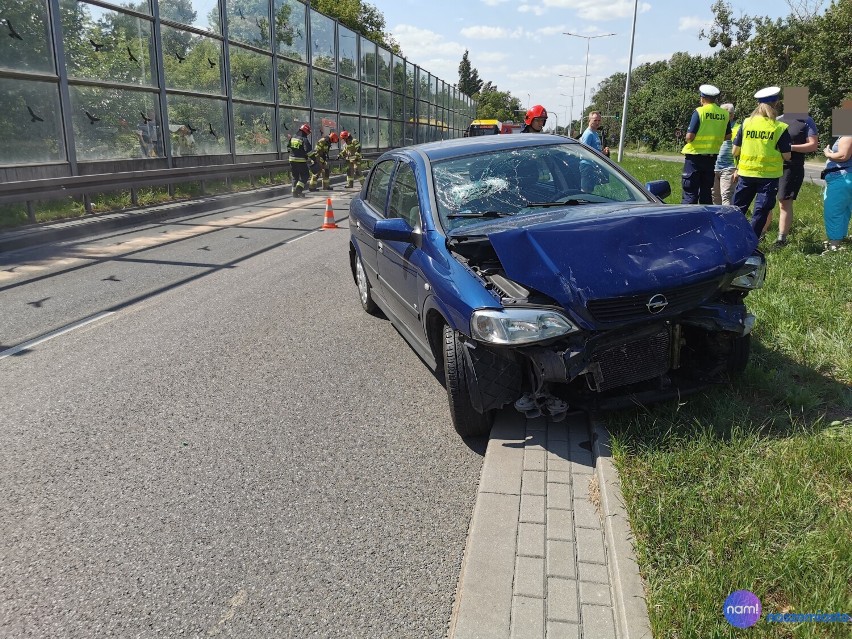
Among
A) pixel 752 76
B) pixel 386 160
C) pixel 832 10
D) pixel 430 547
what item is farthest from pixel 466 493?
pixel 752 76

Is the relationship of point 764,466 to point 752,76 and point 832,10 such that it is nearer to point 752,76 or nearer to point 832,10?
point 832,10

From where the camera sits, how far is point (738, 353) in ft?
13.0

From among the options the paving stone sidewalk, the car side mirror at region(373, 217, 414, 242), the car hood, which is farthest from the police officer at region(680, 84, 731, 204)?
the paving stone sidewalk

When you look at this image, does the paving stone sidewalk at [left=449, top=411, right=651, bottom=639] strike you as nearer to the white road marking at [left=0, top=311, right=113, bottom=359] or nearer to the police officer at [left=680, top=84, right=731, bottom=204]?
the white road marking at [left=0, top=311, right=113, bottom=359]

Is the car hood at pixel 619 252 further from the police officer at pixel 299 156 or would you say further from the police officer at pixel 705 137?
the police officer at pixel 299 156

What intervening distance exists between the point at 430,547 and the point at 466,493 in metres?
0.51

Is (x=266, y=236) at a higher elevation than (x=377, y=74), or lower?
lower

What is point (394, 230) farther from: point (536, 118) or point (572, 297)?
point (536, 118)

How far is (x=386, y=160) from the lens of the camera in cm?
603

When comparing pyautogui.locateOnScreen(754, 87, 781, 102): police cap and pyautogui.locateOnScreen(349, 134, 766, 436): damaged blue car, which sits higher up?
pyautogui.locateOnScreen(754, 87, 781, 102): police cap

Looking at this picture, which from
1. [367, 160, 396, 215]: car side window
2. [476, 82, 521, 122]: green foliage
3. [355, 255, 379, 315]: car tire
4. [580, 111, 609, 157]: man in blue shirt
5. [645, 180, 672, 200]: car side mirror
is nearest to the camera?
[645, 180, 672, 200]: car side mirror

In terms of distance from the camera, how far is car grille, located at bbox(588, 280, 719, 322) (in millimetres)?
3240

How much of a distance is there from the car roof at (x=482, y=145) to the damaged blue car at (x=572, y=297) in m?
0.62

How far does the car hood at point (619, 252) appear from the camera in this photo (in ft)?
10.7
